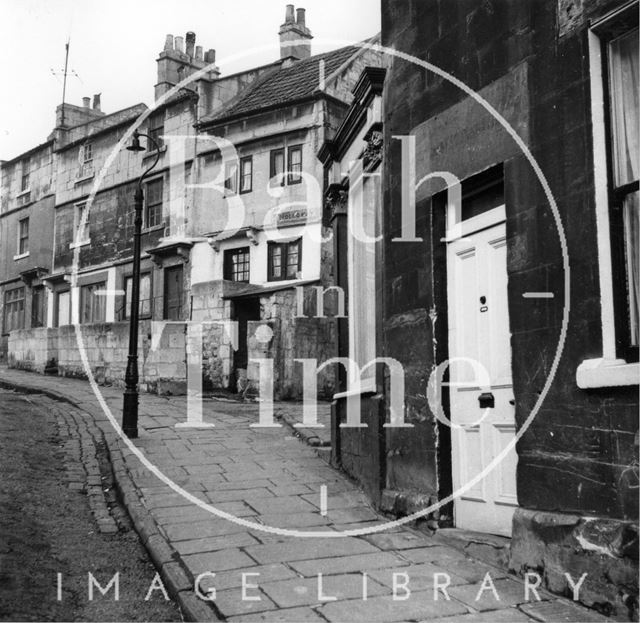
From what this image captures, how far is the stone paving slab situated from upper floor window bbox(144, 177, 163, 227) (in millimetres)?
16958

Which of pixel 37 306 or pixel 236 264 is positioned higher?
pixel 236 264

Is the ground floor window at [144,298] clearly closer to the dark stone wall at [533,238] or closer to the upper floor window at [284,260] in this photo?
the upper floor window at [284,260]

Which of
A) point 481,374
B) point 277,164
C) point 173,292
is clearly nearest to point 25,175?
point 173,292

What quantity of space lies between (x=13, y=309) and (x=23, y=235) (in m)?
3.55

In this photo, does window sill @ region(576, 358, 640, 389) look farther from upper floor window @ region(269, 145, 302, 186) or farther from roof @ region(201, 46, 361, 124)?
roof @ region(201, 46, 361, 124)

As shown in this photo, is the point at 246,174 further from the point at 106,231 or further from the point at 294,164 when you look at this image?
the point at 106,231

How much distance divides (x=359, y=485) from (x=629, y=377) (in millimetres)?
4273

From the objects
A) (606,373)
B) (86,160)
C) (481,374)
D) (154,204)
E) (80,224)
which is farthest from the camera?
(80,224)

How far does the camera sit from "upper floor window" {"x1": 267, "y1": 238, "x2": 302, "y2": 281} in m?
21.0

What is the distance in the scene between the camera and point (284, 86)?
23.5 m

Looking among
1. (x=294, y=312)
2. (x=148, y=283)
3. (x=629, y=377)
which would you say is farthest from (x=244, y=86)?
(x=629, y=377)

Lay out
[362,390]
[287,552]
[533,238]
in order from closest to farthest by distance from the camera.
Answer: [533,238]
[287,552]
[362,390]

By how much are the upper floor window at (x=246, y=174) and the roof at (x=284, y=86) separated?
152 centimetres

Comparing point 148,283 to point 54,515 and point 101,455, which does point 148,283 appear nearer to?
point 101,455
